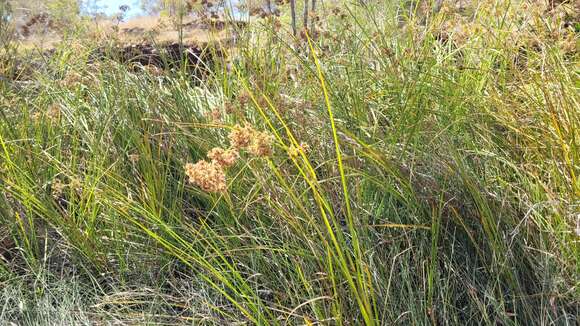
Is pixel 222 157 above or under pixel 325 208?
above

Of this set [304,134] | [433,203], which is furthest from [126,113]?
[433,203]

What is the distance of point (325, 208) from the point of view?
2.13 m

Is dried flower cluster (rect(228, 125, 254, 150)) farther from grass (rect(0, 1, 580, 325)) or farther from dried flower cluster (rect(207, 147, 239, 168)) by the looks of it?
grass (rect(0, 1, 580, 325))

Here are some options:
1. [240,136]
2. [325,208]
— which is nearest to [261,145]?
[240,136]

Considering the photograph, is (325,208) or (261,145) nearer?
(261,145)

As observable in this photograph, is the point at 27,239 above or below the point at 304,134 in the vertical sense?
below

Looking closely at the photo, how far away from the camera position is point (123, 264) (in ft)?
8.07

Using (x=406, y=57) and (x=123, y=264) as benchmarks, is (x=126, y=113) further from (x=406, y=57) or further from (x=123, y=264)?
(x=406, y=57)

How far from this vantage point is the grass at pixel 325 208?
196cm

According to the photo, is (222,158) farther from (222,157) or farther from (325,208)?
(325,208)

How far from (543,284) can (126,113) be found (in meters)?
1.87

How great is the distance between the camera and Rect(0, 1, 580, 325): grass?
1.96 meters

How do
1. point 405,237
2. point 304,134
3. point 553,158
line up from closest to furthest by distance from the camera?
point 553,158 → point 405,237 → point 304,134

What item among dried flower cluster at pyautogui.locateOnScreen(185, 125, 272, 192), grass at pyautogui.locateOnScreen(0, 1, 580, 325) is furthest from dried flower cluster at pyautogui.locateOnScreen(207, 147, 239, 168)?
grass at pyautogui.locateOnScreen(0, 1, 580, 325)
